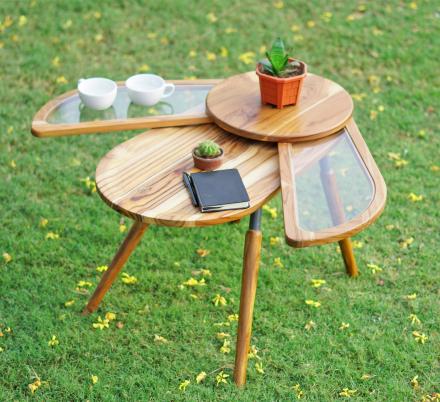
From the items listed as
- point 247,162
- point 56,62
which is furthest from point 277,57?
point 56,62

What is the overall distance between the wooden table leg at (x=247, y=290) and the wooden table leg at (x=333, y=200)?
30cm

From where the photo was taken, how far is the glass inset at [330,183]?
2809 mm

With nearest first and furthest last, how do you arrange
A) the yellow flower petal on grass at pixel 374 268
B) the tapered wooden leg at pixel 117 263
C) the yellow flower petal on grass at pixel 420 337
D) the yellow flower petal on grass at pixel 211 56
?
1. the tapered wooden leg at pixel 117 263
2. the yellow flower petal on grass at pixel 420 337
3. the yellow flower petal on grass at pixel 374 268
4. the yellow flower petal on grass at pixel 211 56

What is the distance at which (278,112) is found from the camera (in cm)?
329

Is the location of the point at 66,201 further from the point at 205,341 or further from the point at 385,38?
the point at 385,38

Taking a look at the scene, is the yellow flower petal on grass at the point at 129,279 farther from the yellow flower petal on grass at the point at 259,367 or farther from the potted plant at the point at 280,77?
the potted plant at the point at 280,77

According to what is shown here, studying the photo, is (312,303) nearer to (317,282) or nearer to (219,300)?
(317,282)

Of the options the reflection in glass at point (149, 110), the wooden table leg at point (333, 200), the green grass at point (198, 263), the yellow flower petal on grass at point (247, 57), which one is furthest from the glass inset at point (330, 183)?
the yellow flower petal on grass at point (247, 57)

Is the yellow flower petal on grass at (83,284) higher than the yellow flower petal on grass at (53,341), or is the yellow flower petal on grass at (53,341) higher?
the yellow flower petal on grass at (53,341)

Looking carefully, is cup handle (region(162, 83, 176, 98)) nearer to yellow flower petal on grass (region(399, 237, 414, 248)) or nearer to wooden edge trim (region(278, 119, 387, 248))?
wooden edge trim (region(278, 119, 387, 248))

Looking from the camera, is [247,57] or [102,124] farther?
[247,57]

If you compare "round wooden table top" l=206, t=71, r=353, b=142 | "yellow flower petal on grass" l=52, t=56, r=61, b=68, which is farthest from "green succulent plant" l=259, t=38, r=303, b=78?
"yellow flower petal on grass" l=52, t=56, r=61, b=68

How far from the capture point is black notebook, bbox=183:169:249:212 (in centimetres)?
280

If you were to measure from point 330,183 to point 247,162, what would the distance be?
37cm
